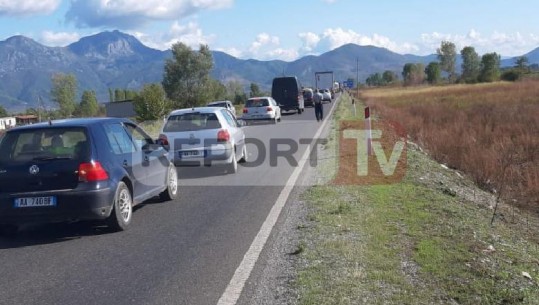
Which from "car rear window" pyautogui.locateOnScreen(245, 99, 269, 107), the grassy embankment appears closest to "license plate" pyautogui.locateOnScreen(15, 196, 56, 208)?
the grassy embankment

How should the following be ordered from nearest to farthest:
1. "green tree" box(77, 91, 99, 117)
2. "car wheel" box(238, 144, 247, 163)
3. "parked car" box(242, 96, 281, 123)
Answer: "car wheel" box(238, 144, 247, 163) → "parked car" box(242, 96, 281, 123) → "green tree" box(77, 91, 99, 117)

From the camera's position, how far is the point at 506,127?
23.9m

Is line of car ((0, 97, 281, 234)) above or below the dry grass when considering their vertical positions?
above

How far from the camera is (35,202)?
7.57 m

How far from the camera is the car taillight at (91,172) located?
302 inches

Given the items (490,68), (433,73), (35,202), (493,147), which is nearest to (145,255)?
(35,202)

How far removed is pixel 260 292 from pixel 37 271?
2528mm

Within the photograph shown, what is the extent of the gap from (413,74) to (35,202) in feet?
525

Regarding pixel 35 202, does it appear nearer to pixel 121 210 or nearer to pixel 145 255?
pixel 121 210

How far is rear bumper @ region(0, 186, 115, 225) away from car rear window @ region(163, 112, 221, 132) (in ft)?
20.0

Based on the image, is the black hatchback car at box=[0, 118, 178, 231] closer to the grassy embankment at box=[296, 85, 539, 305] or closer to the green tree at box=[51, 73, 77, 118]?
the grassy embankment at box=[296, 85, 539, 305]

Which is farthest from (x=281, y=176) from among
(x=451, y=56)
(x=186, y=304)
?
(x=451, y=56)

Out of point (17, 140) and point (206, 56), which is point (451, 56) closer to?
point (206, 56)

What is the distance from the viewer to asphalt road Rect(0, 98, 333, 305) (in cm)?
552
